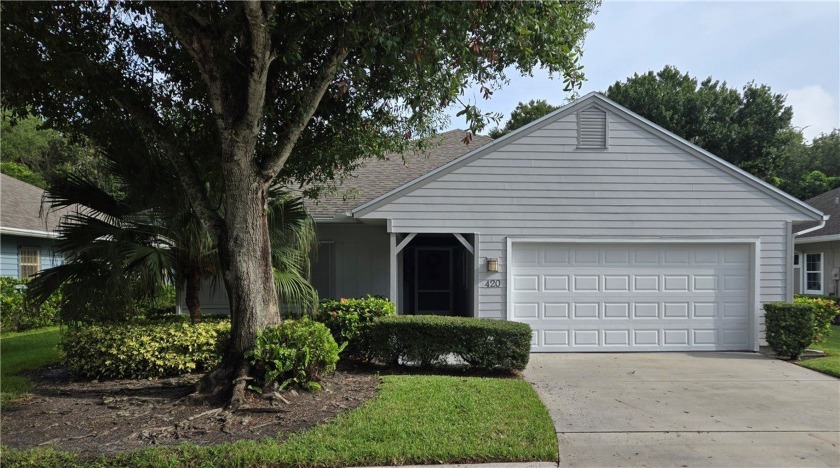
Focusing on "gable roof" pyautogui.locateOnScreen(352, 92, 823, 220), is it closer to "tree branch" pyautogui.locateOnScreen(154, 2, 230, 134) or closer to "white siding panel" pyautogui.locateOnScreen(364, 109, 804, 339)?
"white siding panel" pyautogui.locateOnScreen(364, 109, 804, 339)

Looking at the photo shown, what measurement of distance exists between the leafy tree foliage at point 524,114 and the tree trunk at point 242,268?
22068mm

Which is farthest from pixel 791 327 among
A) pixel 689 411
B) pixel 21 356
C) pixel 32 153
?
pixel 32 153

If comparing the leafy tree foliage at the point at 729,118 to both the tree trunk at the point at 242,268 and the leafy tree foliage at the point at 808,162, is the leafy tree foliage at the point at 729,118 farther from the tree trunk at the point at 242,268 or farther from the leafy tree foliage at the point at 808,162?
the tree trunk at the point at 242,268

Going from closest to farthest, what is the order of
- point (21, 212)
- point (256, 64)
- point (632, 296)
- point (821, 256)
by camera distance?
point (256, 64) < point (632, 296) < point (21, 212) < point (821, 256)

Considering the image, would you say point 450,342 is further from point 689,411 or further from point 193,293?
point 193,293

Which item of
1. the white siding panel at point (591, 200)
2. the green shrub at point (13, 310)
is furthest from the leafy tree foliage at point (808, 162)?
the green shrub at point (13, 310)

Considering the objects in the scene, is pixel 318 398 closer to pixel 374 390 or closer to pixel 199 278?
pixel 374 390

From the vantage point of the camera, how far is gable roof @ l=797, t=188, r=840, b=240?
56.0 ft

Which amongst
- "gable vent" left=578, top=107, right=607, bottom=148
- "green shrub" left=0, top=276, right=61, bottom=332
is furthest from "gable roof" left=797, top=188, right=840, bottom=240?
"green shrub" left=0, top=276, right=61, bottom=332

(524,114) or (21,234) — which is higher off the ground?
(524,114)

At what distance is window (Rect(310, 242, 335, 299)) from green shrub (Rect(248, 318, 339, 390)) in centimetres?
597

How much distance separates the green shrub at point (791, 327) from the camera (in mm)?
9719

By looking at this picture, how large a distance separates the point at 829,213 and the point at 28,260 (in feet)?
85.4

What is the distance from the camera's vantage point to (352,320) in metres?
8.96
